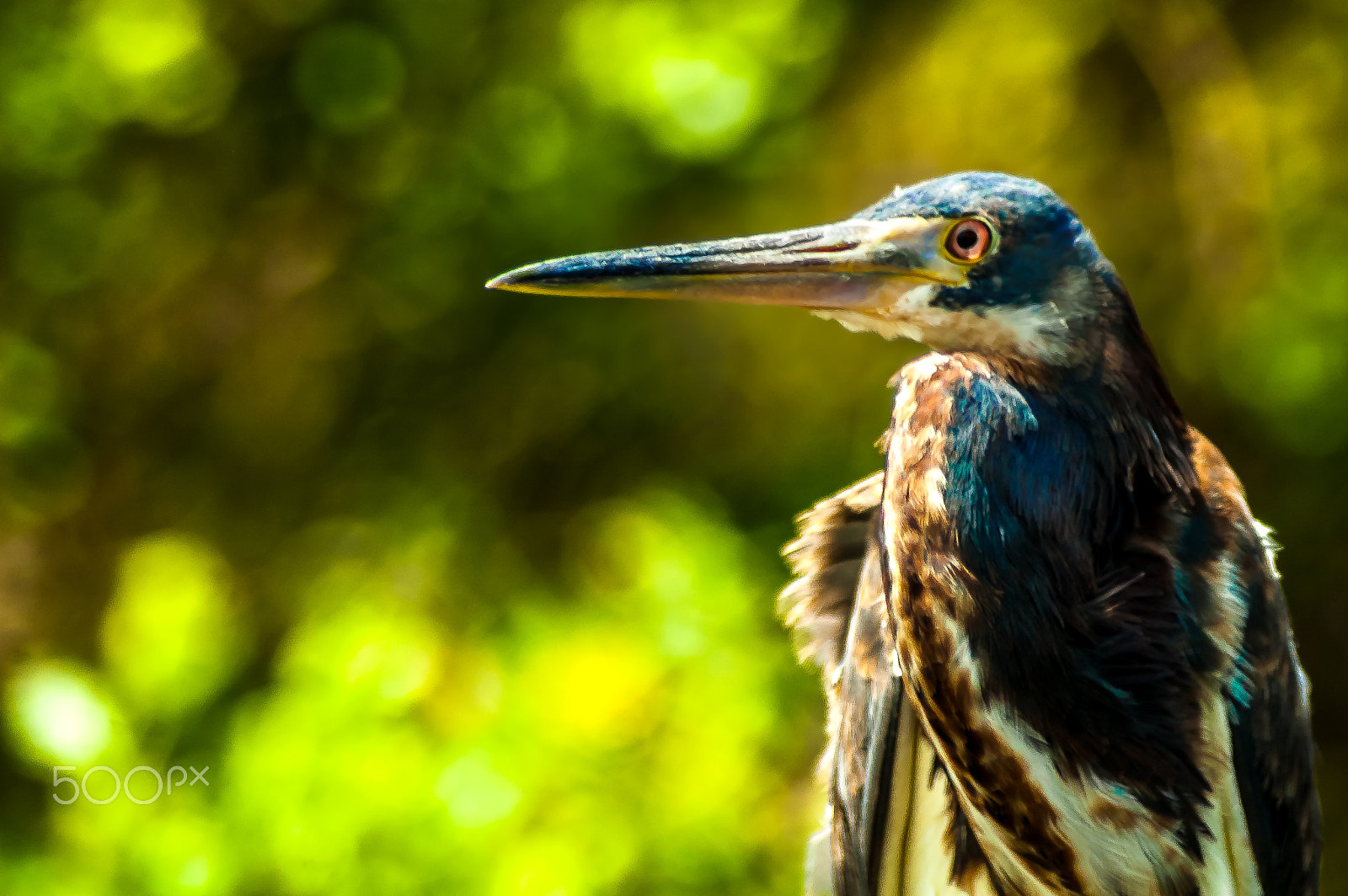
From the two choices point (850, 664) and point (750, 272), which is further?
point (850, 664)

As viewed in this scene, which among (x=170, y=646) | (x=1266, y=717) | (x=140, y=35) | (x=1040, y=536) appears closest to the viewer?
(x=1040, y=536)

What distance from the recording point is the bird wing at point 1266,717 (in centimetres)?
171

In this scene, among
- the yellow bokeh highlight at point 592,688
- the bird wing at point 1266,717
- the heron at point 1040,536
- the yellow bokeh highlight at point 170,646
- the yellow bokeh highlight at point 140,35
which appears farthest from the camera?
the yellow bokeh highlight at point 140,35

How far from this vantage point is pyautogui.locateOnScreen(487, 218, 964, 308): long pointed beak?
1.59 m

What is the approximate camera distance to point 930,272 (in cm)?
156

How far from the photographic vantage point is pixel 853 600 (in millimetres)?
2016

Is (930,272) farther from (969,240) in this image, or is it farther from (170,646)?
(170,646)

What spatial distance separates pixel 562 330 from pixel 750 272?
7.59 feet

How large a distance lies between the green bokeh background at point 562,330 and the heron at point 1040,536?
3.67ft

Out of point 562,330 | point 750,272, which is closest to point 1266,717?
point 750,272

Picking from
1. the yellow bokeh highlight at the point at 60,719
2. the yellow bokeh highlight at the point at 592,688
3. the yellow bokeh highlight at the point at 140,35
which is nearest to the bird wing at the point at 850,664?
the yellow bokeh highlight at the point at 592,688

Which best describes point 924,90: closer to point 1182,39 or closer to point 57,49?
point 1182,39

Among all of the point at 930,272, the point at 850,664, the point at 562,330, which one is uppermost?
the point at 562,330

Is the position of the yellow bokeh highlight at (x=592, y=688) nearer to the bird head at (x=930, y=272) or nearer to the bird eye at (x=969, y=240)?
the bird head at (x=930, y=272)
